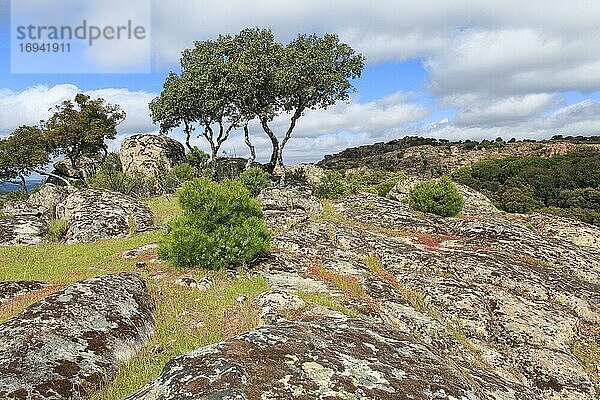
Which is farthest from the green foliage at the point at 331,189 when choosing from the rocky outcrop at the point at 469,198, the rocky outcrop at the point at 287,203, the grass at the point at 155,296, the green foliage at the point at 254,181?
the grass at the point at 155,296

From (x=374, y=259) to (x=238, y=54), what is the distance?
23881mm

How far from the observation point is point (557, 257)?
17.7 m

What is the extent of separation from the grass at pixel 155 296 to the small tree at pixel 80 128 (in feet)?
86.7

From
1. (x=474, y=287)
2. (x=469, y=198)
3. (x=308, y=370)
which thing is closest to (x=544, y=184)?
(x=469, y=198)

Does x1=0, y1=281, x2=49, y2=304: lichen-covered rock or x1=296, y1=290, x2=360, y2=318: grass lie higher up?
x1=0, y1=281, x2=49, y2=304: lichen-covered rock

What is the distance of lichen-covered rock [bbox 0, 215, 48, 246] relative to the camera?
18.5m

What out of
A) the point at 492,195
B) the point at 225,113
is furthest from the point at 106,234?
the point at 492,195

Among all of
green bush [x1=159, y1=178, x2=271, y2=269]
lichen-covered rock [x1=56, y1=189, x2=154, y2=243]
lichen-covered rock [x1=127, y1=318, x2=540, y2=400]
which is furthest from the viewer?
lichen-covered rock [x1=56, y1=189, x2=154, y2=243]

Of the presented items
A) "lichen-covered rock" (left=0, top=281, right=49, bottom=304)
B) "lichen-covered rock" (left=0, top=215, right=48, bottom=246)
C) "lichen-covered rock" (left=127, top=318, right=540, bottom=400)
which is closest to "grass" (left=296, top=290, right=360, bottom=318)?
"lichen-covered rock" (left=127, top=318, right=540, bottom=400)

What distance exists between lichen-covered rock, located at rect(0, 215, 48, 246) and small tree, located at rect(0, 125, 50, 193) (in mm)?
22514

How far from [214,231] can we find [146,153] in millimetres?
32225

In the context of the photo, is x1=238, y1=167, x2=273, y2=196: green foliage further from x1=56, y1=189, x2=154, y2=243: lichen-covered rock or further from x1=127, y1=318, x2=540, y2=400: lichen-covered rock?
x1=127, y1=318, x2=540, y2=400: lichen-covered rock

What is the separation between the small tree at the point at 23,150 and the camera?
39344mm

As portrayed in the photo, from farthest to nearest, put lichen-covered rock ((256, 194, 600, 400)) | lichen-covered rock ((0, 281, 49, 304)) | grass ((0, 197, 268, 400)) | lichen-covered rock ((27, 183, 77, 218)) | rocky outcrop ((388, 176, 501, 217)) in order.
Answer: lichen-covered rock ((27, 183, 77, 218)), rocky outcrop ((388, 176, 501, 217)), lichen-covered rock ((256, 194, 600, 400)), lichen-covered rock ((0, 281, 49, 304)), grass ((0, 197, 268, 400))
